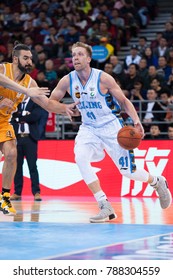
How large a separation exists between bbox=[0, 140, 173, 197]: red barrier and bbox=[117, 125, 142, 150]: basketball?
17.9 ft

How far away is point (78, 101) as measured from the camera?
33.7 ft

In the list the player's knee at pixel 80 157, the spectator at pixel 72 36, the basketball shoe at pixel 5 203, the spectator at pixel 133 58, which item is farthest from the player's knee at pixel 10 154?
the spectator at pixel 72 36

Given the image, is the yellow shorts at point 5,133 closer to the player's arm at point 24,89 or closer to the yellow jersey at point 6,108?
the yellow jersey at point 6,108

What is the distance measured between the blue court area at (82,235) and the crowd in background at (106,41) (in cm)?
600

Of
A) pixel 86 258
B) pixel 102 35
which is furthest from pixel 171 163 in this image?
pixel 86 258

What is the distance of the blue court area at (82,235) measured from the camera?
7261mm

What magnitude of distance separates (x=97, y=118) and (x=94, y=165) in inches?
231

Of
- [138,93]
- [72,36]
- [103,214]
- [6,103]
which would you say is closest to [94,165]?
[138,93]

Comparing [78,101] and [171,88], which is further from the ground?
[171,88]

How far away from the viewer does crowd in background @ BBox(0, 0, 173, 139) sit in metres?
18.1

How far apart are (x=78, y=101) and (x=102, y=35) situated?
472 inches

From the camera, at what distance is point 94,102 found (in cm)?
1036
